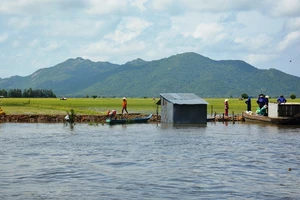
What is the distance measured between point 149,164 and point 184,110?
23044mm

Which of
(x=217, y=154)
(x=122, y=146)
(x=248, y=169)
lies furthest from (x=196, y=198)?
(x=122, y=146)

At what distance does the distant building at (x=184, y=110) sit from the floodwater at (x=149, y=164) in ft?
22.0

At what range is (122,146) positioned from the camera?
3019 centimetres

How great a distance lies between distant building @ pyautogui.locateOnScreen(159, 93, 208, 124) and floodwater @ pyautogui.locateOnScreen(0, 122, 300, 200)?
22.0 feet

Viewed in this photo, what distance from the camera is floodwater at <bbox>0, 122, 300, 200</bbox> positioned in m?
17.5

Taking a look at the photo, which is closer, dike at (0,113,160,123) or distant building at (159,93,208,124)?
distant building at (159,93,208,124)

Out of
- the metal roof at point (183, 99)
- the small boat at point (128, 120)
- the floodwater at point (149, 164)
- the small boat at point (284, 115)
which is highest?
the metal roof at point (183, 99)

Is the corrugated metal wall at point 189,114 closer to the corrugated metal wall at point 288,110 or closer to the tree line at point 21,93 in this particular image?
the corrugated metal wall at point 288,110

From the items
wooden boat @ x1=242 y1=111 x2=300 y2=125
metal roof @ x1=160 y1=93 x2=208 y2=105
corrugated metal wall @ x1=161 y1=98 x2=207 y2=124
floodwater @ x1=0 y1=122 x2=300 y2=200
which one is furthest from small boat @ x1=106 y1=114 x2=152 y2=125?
wooden boat @ x1=242 y1=111 x2=300 y2=125

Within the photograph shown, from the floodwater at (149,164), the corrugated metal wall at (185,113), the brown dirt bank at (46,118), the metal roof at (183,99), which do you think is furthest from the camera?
the brown dirt bank at (46,118)

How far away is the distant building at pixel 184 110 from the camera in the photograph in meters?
45.6

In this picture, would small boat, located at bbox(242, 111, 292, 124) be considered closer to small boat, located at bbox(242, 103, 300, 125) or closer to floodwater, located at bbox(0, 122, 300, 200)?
small boat, located at bbox(242, 103, 300, 125)

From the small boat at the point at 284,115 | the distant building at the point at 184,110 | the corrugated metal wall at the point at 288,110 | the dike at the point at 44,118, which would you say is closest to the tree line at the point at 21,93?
the dike at the point at 44,118

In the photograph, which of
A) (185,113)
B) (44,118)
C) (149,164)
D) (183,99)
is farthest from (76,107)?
(149,164)
